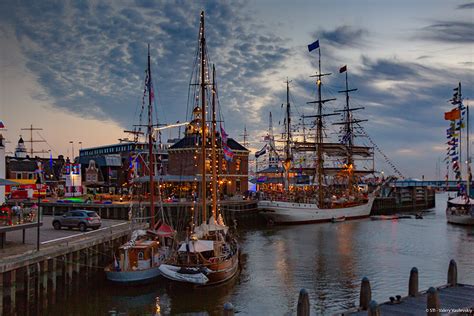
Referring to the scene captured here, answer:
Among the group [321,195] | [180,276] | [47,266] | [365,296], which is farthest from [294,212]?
[365,296]

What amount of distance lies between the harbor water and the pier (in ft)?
3.00

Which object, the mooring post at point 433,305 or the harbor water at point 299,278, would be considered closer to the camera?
the mooring post at point 433,305

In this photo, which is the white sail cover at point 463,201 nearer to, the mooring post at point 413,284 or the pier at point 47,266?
the pier at point 47,266

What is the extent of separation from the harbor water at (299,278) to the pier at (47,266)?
3.00 ft

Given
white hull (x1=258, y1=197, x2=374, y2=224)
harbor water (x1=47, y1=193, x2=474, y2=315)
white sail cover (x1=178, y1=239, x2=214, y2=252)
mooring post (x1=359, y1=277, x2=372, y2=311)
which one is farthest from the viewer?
white hull (x1=258, y1=197, x2=374, y2=224)


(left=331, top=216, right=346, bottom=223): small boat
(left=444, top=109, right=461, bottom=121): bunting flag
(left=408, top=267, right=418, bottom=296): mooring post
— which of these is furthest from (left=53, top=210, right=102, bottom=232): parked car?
(left=331, top=216, right=346, bottom=223): small boat

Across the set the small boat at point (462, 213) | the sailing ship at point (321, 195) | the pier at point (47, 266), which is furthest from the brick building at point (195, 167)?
the pier at point (47, 266)

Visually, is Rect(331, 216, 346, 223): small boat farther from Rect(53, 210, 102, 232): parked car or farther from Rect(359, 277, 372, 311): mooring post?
Rect(359, 277, 372, 311): mooring post

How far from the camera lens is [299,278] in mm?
34094

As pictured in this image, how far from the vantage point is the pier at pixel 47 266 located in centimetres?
2367

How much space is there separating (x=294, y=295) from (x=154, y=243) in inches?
382

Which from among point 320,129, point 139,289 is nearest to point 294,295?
point 139,289

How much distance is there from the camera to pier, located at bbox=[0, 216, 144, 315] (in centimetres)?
2367

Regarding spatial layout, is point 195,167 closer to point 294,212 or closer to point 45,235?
point 294,212
